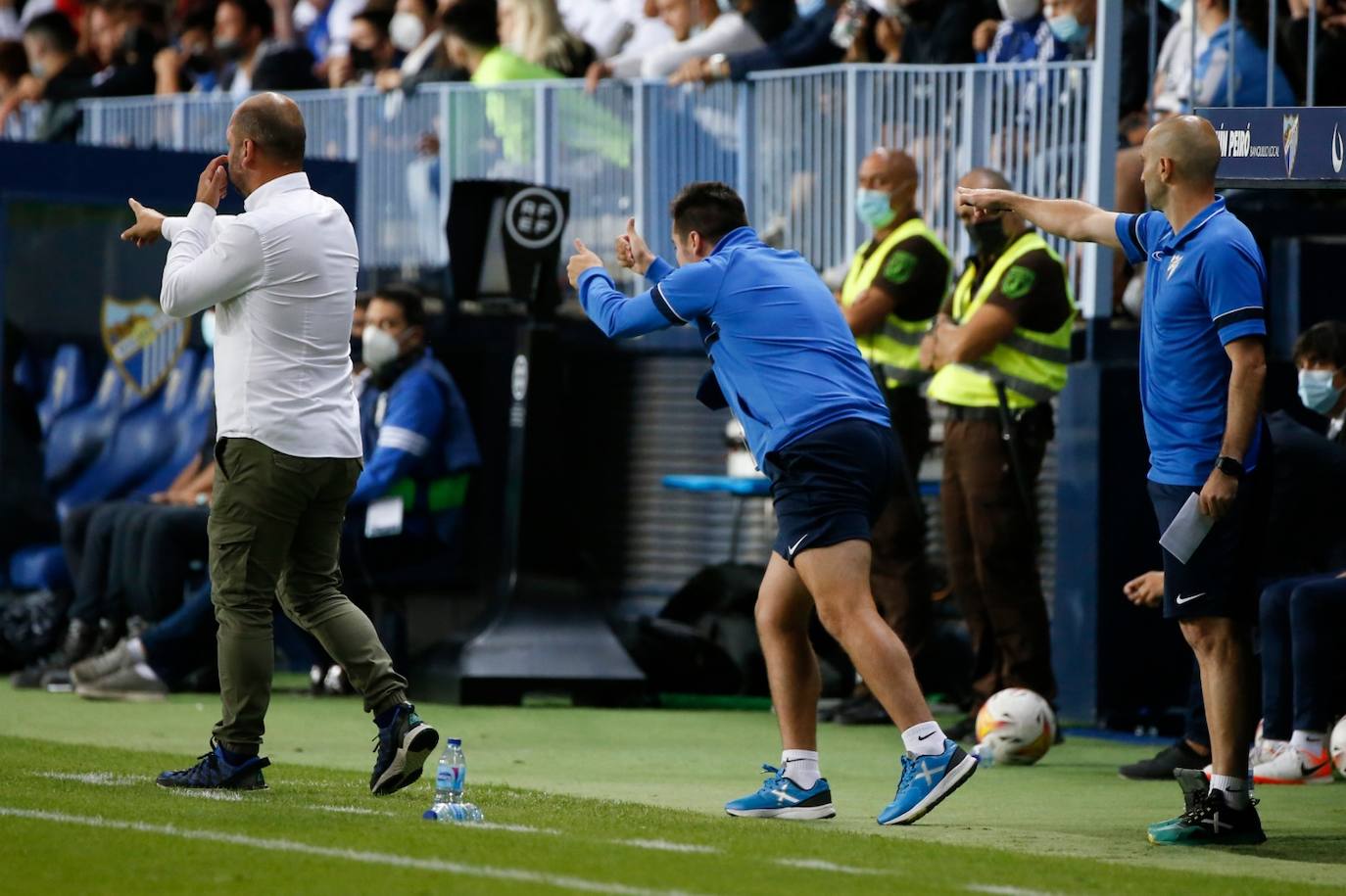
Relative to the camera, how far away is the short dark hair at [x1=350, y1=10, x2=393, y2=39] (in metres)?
16.8

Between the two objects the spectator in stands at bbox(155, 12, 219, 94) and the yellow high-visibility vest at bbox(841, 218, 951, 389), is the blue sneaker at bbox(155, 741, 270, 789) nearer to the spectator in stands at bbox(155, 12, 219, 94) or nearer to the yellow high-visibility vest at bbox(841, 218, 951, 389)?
the yellow high-visibility vest at bbox(841, 218, 951, 389)

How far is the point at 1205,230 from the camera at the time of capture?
678cm

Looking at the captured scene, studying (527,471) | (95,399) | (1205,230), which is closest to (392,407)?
(527,471)

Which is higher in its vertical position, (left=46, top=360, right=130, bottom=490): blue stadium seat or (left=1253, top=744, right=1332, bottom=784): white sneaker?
(left=46, top=360, right=130, bottom=490): blue stadium seat

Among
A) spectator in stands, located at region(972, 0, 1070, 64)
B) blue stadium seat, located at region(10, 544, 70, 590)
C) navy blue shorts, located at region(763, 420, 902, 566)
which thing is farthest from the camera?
blue stadium seat, located at region(10, 544, 70, 590)

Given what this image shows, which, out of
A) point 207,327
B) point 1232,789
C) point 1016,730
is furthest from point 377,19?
point 1232,789

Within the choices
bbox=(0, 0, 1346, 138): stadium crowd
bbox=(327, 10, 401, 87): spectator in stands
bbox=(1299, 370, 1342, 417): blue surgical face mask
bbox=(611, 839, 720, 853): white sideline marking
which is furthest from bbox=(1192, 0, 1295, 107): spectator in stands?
bbox=(327, 10, 401, 87): spectator in stands

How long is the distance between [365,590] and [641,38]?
4720 mm

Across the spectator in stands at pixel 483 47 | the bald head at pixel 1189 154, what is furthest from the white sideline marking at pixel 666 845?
the spectator in stands at pixel 483 47

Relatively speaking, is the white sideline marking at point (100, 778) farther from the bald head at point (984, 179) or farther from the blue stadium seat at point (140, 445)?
the blue stadium seat at point (140, 445)

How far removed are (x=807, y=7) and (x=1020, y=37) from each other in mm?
2492

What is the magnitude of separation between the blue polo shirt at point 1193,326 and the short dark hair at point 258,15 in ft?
39.0

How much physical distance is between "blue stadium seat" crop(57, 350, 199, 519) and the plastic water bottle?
6.99m

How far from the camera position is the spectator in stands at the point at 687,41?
546 inches
